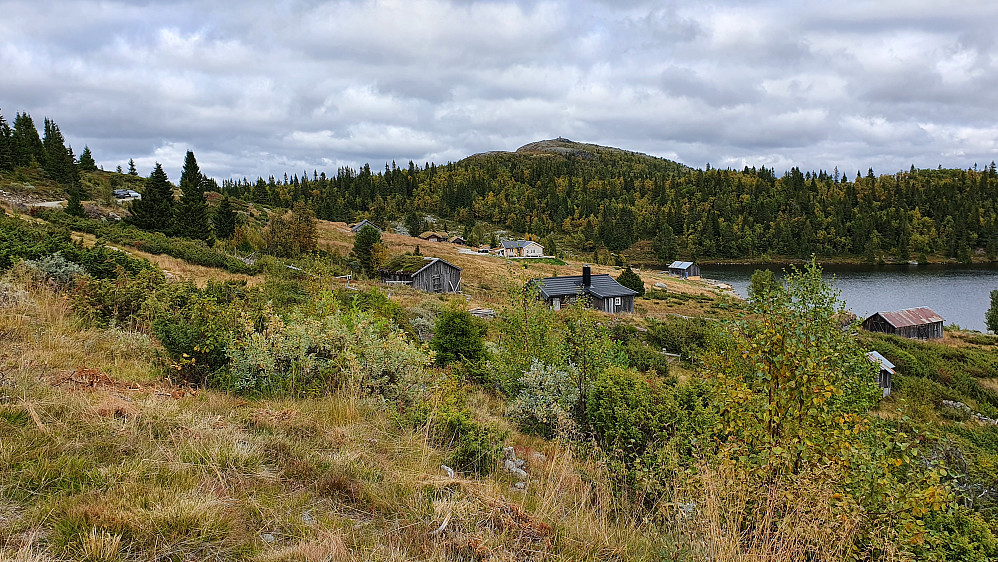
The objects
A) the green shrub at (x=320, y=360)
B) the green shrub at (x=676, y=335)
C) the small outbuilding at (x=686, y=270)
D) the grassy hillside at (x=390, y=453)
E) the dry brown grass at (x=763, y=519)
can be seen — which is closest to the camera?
the grassy hillside at (x=390, y=453)

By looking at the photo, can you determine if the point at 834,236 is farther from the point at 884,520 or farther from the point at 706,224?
the point at 884,520

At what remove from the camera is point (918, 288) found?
7312cm

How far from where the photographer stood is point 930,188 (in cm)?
15875

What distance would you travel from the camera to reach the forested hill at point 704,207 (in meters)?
128

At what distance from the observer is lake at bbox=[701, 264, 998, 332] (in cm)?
5814

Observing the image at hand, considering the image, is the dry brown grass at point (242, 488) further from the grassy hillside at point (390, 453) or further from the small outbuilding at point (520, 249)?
the small outbuilding at point (520, 249)

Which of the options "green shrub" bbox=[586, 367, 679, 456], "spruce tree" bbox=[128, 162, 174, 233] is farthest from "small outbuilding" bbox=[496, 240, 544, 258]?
"green shrub" bbox=[586, 367, 679, 456]

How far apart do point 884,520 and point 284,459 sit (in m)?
5.59

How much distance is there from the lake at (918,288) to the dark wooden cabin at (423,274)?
3601 centimetres

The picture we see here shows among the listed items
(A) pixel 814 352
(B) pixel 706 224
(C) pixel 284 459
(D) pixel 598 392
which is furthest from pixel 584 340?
(B) pixel 706 224

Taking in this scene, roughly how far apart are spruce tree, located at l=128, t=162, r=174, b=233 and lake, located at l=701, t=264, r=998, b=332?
55591 mm

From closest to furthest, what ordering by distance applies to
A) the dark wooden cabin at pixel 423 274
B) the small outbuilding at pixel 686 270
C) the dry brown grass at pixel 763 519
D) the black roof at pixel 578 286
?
the dry brown grass at pixel 763 519 < the black roof at pixel 578 286 < the dark wooden cabin at pixel 423 274 < the small outbuilding at pixel 686 270

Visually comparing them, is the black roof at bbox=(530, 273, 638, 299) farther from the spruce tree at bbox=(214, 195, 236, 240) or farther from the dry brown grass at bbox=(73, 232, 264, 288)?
the spruce tree at bbox=(214, 195, 236, 240)

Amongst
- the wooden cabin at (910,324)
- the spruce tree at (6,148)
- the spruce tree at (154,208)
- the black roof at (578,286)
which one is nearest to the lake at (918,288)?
the wooden cabin at (910,324)
